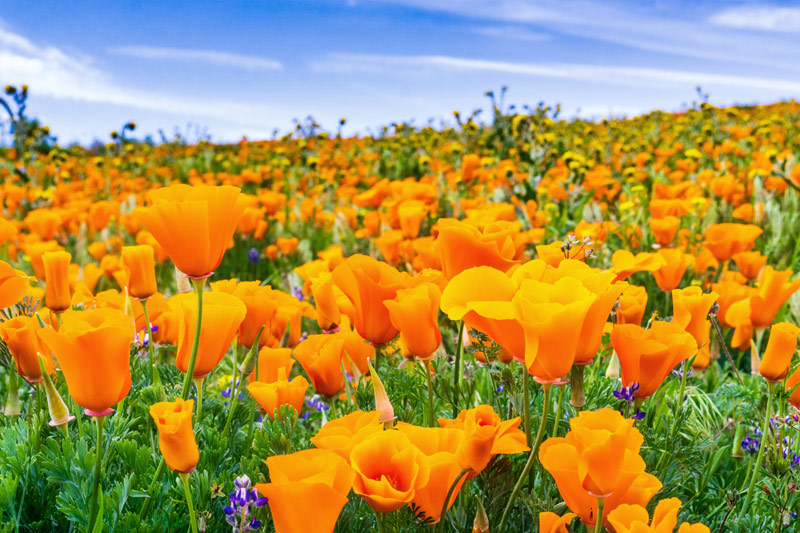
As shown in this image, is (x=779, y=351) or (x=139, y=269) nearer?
(x=779, y=351)

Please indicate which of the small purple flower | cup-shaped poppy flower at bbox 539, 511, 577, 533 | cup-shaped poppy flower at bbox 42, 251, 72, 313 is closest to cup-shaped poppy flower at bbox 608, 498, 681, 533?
cup-shaped poppy flower at bbox 539, 511, 577, 533

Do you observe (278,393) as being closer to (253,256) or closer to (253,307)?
(253,307)

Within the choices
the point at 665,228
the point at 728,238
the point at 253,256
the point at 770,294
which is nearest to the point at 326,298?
the point at 770,294

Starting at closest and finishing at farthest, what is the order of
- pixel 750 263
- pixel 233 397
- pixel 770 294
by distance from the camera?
pixel 233 397 → pixel 770 294 → pixel 750 263

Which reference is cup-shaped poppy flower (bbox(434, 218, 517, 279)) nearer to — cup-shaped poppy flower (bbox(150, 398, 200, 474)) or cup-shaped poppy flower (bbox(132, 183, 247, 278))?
cup-shaped poppy flower (bbox(132, 183, 247, 278))

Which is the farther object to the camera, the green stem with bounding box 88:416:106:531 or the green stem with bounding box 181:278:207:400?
the green stem with bounding box 181:278:207:400

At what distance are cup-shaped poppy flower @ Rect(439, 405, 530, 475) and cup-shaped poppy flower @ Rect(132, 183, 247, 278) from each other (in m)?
0.56

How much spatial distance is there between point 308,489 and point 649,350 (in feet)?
2.15

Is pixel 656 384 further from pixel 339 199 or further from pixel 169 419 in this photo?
pixel 339 199

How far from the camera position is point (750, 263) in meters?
2.65

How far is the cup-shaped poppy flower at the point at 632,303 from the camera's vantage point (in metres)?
1.53

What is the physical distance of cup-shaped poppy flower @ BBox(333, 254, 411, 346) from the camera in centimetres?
126

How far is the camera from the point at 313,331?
3393 millimetres

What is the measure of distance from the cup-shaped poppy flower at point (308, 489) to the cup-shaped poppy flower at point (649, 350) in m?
0.57
